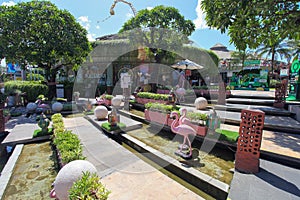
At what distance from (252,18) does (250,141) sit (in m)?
5.02

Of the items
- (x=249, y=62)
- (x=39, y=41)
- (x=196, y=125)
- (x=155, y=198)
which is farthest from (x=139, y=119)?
(x=249, y=62)

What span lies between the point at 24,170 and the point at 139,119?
16.6 ft

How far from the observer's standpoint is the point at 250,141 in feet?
11.4

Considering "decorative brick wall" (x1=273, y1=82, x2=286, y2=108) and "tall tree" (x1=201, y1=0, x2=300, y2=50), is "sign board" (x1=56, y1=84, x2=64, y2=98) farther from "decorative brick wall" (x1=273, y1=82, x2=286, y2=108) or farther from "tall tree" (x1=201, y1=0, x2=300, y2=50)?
"decorative brick wall" (x1=273, y1=82, x2=286, y2=108)

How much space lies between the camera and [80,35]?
12.3 metres

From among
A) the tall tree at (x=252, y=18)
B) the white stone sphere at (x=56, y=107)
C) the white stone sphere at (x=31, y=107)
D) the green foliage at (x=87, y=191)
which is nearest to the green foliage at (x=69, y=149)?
the green foliage at (x=87, y=191)

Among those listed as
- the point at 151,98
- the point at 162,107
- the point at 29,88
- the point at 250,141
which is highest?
the point at 29,88

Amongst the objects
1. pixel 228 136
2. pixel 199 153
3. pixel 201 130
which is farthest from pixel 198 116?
pixel 199 153

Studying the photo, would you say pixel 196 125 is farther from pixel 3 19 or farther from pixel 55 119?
pixel 3 19

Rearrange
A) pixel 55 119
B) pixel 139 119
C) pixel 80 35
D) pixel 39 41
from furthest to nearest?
1. pixel 80 35
2. pixel 39 41
3. pixel 139 119
4. pixel 55 119

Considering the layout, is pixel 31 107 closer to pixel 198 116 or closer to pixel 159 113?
pixel 159 113

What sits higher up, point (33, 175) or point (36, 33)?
point (36, 33)

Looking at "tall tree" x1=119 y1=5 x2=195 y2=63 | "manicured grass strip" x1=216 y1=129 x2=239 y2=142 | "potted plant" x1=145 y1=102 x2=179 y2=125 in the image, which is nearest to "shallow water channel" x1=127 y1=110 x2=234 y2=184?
"manicured grass strip" x1=216 y1=129 x2=239 y2=142

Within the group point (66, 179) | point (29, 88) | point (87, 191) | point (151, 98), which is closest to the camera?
point (87, 191)
